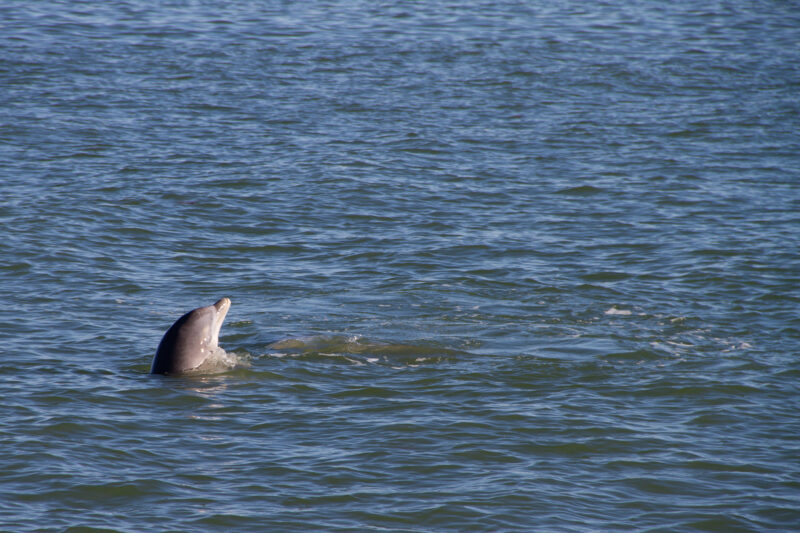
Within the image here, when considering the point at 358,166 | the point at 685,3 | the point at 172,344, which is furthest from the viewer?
the point at 685,3

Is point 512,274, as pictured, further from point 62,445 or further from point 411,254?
point 62,445

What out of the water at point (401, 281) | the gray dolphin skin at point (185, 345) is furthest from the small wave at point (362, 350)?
the gray dolphin skin at point (185, 345)

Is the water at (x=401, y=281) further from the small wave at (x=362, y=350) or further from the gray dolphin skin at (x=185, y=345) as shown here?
the gray dolphin skin at (x=185, y=345)

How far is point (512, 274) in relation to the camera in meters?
18.1

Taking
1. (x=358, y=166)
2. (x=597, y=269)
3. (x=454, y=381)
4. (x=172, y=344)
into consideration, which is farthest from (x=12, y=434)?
(x=358, y=166)

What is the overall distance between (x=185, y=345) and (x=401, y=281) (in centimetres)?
499

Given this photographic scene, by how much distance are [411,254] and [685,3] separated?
98.2ft

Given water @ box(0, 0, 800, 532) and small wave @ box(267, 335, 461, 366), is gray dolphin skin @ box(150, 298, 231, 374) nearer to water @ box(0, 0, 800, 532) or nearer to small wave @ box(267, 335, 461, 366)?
water @ box(0, 0, 800, 532)

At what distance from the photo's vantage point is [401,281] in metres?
17.8

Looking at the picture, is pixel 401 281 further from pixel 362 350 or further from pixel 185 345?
pixel 185 345

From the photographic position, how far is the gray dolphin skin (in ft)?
44.9

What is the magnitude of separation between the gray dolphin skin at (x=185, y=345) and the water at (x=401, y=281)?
0.27 meters

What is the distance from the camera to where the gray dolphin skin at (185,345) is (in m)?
13.7

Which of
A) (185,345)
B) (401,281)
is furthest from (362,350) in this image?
(401,281)
